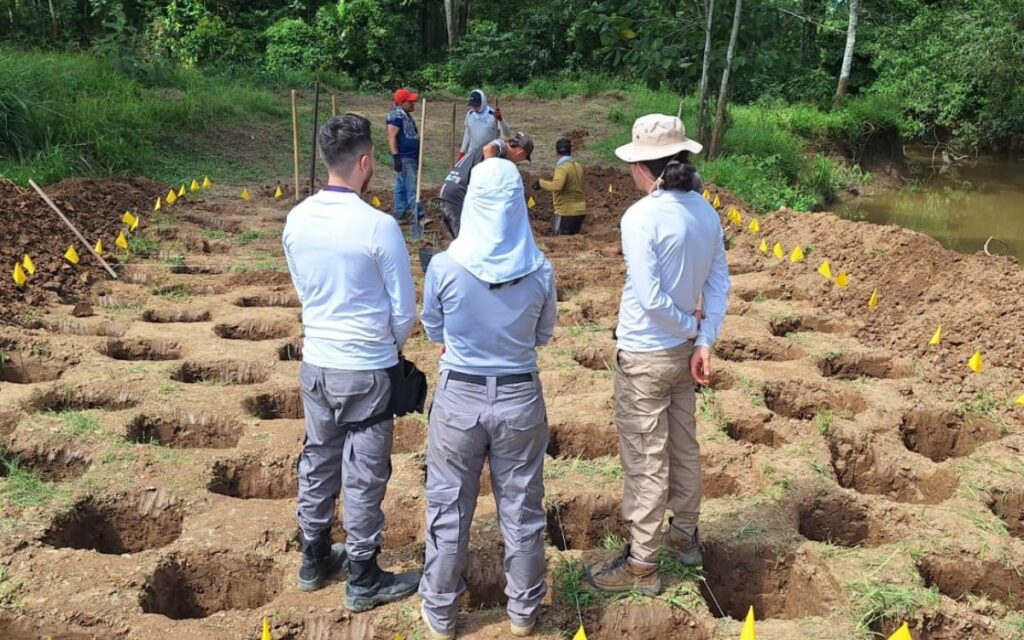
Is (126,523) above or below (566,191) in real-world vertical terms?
below

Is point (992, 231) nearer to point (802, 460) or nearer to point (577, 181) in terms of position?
point (577, 181)

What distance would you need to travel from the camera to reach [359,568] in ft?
11.1

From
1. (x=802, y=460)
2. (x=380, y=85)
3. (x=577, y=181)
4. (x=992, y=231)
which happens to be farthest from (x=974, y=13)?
(x=802, y=460)

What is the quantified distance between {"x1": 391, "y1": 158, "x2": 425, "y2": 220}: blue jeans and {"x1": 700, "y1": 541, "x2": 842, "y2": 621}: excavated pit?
6.60m

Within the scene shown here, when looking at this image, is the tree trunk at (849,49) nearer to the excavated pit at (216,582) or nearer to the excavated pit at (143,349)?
the excavated pit at (143,349)

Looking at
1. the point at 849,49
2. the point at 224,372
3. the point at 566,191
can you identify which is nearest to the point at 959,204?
the point at 849,49

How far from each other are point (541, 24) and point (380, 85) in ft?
18.7

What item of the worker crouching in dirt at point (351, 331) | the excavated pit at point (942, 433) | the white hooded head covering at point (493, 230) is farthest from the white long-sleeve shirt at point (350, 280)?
the excavated pit at point (942, 433)

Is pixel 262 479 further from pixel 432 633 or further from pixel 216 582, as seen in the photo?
pixel 432 633

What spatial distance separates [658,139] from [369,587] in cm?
212

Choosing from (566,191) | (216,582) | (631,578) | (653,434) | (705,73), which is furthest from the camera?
(705,73)

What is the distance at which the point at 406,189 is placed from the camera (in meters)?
10.2

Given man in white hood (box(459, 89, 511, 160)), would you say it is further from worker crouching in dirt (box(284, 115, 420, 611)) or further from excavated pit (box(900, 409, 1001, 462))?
worker crouching in dirt (box(284, 115, 420, 611))

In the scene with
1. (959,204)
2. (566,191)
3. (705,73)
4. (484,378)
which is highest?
(705,73)
